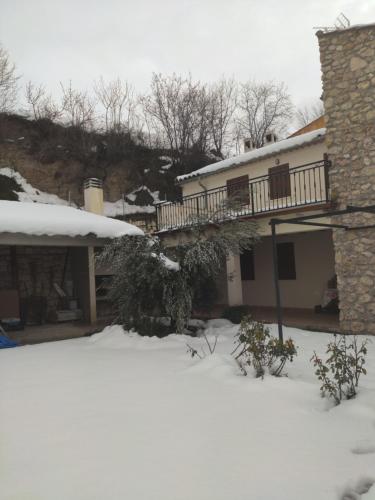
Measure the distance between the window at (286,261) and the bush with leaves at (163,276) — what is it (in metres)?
4.66

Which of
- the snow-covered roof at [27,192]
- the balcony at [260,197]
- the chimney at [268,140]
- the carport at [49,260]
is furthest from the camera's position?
the snow-covered roof at [27,192]

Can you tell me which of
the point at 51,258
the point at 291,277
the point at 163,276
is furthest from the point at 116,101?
the point at 163,276

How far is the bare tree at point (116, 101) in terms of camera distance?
2430 cm

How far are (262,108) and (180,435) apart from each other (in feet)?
94.2

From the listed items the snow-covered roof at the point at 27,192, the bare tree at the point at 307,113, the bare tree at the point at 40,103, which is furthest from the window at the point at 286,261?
the bare tree at the point at 307,113

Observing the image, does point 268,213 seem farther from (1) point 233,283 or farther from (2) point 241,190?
(2) point 241,190

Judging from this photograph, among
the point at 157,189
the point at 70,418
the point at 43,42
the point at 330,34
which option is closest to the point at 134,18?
the point at 43,42

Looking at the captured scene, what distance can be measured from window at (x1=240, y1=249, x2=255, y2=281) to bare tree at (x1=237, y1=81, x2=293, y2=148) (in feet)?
53.3

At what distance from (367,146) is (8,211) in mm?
8050

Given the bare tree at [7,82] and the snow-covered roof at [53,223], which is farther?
the bare tree at [7,82]

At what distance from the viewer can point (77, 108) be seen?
74.8ft

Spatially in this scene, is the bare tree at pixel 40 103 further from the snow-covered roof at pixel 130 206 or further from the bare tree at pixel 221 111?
the bare tree at pixel 221 111

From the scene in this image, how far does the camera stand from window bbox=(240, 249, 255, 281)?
560 inches

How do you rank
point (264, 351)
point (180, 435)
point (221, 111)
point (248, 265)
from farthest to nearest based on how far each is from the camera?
point (221, 111)
point (248, 265)
point (264, 351)
point (180, 435)
